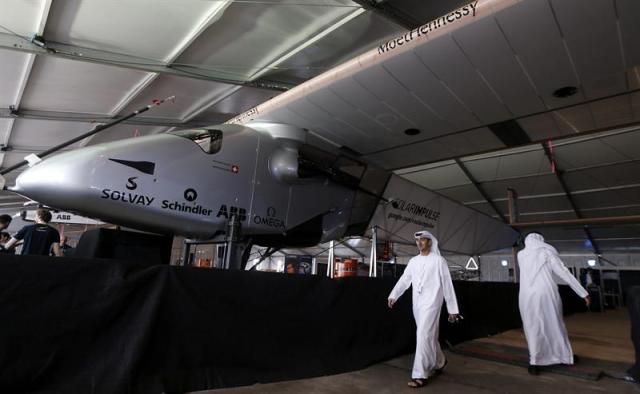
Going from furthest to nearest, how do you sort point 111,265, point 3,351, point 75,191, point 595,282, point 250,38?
point 595,282
point 250,38
point 75,191
point 111,265
point 3,351

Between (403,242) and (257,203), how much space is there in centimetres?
446

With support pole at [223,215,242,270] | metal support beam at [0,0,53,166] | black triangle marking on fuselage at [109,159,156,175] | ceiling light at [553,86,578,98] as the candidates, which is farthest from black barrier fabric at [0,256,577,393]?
metal support beam at [0,0,53,166]

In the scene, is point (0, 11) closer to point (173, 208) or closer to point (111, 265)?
point (173, 208)

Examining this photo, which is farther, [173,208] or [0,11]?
[0,11]

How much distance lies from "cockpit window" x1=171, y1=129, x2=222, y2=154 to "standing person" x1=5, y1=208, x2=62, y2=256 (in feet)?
8.84

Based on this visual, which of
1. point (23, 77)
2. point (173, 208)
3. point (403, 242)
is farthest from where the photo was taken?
point (403, 242)

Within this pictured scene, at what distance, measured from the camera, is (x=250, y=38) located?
6949 mm

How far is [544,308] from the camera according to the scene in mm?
4746

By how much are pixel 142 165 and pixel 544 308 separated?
18.2 feet

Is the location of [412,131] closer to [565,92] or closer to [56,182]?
[565,92]

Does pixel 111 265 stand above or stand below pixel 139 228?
below

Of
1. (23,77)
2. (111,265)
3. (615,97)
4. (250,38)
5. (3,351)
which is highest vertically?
(250,38)

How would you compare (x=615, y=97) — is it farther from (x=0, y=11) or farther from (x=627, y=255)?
(x=627, y=255)

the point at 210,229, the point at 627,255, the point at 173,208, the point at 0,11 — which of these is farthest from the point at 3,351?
the point at 627,255
